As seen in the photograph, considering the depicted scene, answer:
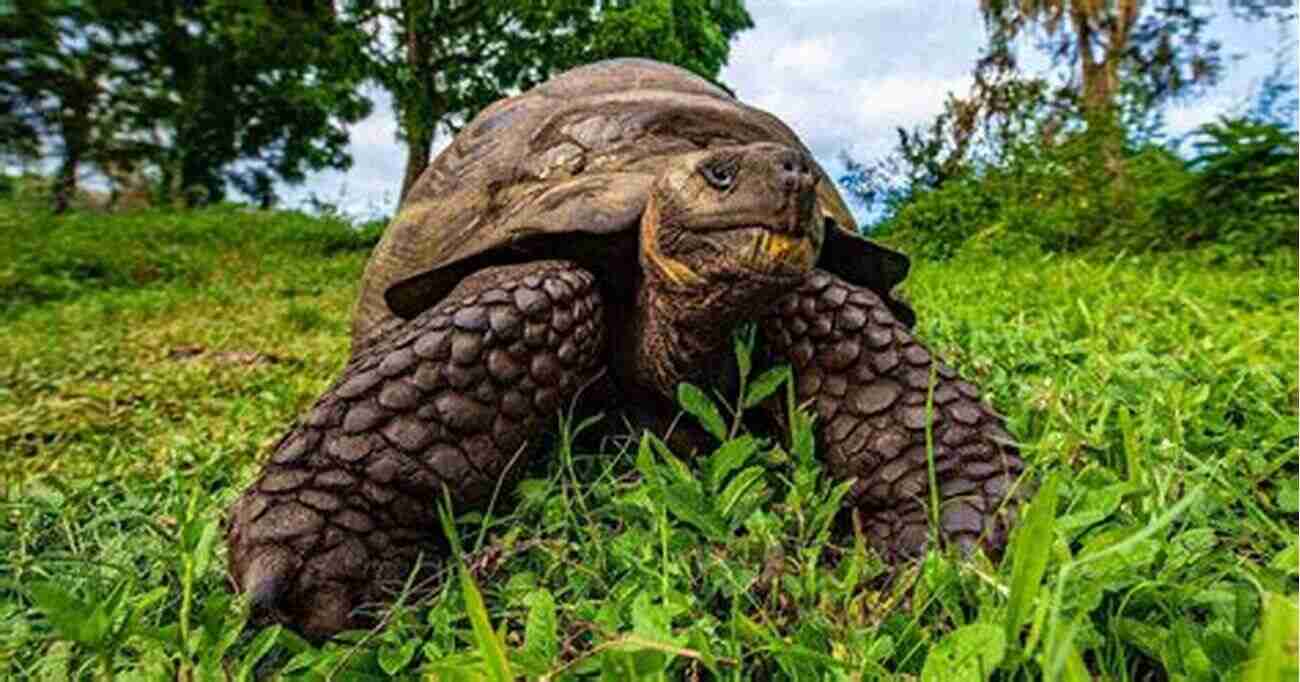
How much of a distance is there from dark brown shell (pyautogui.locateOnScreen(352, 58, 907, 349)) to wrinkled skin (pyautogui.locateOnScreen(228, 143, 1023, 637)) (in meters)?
0.09

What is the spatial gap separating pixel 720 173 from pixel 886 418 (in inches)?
16.9

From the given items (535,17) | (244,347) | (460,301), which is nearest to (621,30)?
(535,17)

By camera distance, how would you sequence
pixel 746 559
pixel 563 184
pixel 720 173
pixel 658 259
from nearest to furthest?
1. pixel 746 559
2. pixel 720 173
3. pixel 658 259
4. pixel 563 184

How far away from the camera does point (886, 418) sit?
1460 millimetres

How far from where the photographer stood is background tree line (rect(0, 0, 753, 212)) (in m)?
4.37

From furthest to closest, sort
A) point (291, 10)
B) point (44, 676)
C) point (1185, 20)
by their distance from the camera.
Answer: point (1185, 20)
point (291, 10)
point (44, 676)

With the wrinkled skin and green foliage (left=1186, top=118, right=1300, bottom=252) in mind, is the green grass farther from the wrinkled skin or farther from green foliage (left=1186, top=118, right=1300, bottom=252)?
green foliage (left=1186, top=118, right=1300, bottom=252)

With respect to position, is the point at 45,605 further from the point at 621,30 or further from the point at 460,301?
the point at 621,30

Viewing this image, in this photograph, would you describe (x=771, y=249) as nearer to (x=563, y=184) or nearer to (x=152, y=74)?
(x=563, y=184)

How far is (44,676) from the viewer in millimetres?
1067

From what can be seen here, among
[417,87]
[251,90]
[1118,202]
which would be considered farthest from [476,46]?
[1118,202]

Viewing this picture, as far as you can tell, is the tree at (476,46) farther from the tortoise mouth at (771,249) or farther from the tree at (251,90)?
the tortoise mouth at (771,249)

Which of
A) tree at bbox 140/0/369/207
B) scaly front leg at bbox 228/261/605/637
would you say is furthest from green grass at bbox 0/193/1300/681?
tree at bbox 140/0/369/207

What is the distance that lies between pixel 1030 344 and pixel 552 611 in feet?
6.33
